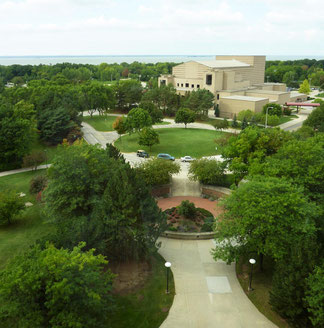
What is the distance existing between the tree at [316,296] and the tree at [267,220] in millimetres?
2916

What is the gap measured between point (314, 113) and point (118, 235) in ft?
161

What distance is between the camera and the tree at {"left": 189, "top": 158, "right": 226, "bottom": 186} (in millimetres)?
33062

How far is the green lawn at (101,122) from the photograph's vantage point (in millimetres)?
66938

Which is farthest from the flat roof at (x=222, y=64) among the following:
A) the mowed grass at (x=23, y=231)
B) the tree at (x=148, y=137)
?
the mowed grass at (x=23, y=231)

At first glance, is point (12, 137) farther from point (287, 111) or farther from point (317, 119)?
point (287, 111)

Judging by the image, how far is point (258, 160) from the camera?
28.4 metres

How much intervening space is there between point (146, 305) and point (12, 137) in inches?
1347

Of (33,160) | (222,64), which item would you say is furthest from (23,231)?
(222,64)

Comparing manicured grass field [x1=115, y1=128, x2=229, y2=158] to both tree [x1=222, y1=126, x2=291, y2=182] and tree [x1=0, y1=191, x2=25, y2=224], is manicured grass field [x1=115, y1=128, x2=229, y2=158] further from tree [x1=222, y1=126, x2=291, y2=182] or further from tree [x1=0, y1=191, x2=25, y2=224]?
tree [x1=0, y1=191, x2=25, y2=224]

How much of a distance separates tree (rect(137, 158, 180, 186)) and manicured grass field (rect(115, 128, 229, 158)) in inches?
541

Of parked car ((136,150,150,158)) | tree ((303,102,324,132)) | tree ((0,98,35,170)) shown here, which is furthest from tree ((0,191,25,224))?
tree ((303,102,324,132))

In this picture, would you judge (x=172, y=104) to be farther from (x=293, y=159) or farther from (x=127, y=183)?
(x=127, y=183)

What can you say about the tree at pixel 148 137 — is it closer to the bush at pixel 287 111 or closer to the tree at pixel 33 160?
the tree at pixel 33 160

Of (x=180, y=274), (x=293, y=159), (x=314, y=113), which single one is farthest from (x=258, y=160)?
(x=314, y=113)
